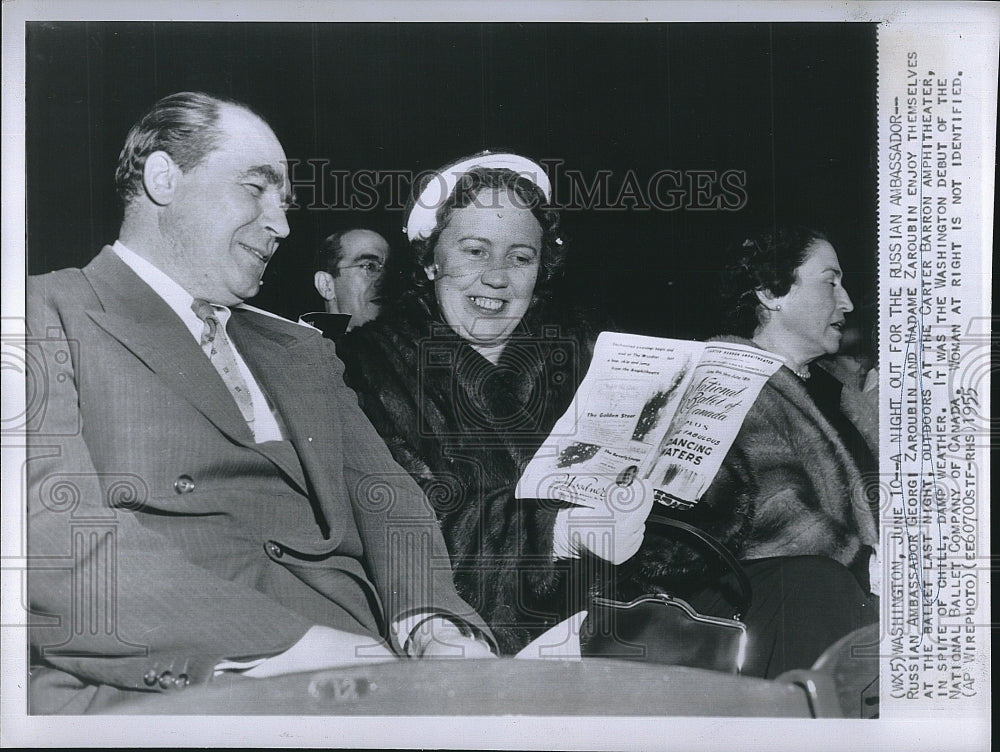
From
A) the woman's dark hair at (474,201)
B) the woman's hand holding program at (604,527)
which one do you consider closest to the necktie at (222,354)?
the woman's dark hair at (474,201)

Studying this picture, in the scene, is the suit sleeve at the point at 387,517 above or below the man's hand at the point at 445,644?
above

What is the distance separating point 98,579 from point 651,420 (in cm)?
165

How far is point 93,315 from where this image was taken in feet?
7.61

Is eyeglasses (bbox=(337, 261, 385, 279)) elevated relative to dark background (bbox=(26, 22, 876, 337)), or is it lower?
lower

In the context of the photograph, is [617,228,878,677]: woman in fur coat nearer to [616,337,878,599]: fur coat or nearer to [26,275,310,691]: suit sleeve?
A: [616,337,878,599]: fur coat

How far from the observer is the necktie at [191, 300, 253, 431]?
232cm

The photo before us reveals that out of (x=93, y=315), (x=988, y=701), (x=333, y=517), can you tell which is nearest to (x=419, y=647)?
(x=333, y=517)

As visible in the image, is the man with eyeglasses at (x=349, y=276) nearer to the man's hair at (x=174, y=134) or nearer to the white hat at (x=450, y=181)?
the white hat at (x=450, y=181)

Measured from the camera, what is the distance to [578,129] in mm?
2355

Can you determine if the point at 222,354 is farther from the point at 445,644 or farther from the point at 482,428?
the point at 445,644

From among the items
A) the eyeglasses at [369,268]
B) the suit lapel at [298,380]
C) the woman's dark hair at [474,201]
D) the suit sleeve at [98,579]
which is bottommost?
the suit sleeve at [98,579]

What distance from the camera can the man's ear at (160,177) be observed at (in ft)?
7.64

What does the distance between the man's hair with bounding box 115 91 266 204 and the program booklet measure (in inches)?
49.5

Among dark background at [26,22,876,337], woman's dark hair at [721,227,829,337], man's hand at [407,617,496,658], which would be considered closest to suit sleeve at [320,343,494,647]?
man's hand at [407,617,496,658]
